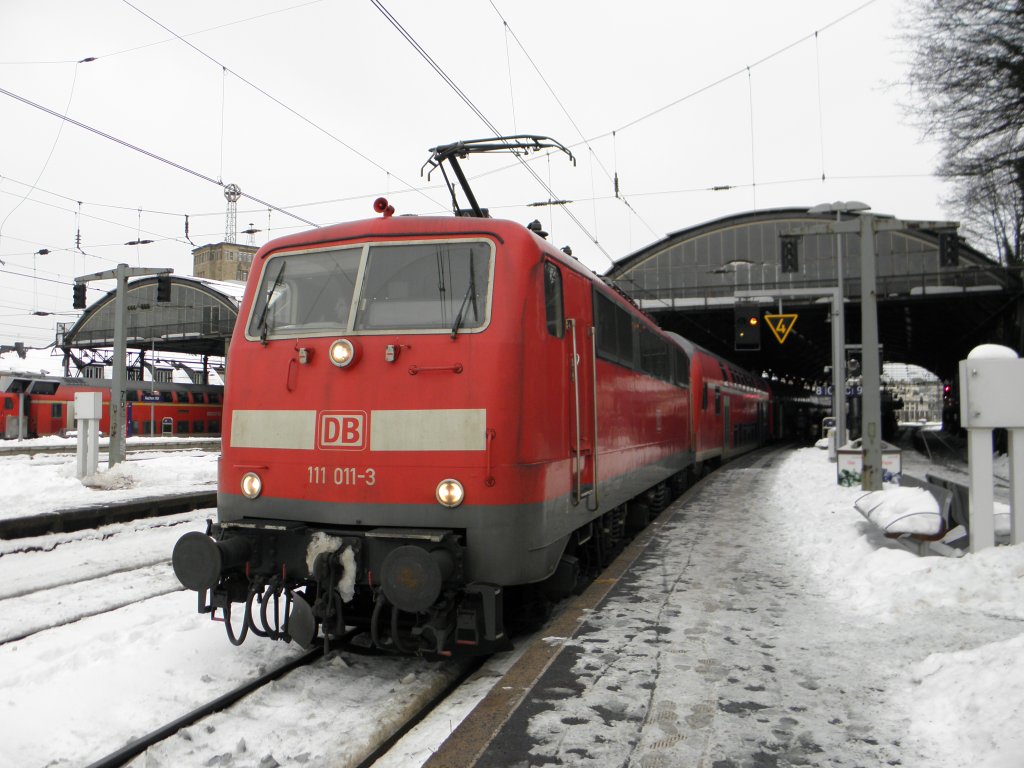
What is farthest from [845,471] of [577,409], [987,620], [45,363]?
[45,363]

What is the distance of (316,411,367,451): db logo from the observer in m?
5.02

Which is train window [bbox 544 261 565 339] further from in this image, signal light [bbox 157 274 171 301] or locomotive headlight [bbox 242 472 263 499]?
signal light [bbox 157 274 171 301]

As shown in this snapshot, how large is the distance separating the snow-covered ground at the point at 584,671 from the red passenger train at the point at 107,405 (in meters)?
31.6

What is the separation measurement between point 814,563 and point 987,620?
2.74m

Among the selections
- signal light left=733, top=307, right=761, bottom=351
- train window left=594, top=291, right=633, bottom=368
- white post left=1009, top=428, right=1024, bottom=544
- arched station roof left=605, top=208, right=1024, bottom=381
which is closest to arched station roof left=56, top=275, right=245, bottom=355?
arched station roof left=605, top=208, right=1024, bottom=381

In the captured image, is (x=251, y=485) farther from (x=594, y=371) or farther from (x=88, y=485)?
(x=88, y=485)

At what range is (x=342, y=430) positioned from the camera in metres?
5.06

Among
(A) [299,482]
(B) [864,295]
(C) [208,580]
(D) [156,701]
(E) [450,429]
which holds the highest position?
(B) [864,295]

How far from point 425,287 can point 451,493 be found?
1411 mm

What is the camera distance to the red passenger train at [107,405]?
3522 centimetres

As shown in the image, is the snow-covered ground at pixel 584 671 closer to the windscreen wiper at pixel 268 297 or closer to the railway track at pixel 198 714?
the railway track at pixel 198 714

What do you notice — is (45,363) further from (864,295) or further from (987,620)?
(987,620)

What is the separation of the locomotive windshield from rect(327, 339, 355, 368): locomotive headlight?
0.15 m

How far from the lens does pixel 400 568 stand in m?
4.41
